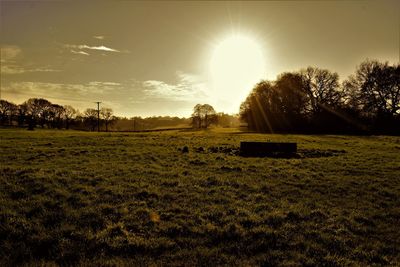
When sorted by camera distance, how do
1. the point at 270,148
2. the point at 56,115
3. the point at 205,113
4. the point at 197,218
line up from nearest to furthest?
the point at 197,218
the point at 270,148
the point at 205,113
the point at 56,115

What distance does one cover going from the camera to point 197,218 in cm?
1012

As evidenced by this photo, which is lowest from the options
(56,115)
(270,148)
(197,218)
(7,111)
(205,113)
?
(197,218)

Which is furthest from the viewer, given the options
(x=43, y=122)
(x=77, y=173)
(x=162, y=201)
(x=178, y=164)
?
(x=43, y=122)

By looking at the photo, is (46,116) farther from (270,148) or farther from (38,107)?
(270,148)

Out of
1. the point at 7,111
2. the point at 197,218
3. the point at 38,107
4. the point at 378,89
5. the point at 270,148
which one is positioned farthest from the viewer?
the point at 38,107

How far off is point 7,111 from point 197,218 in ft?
531

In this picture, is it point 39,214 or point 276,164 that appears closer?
point 39,214

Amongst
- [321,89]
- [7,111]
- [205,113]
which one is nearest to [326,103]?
[321,89]

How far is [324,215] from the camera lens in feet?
34.7

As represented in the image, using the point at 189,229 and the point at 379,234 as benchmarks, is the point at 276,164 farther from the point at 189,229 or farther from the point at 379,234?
the point at 189,229

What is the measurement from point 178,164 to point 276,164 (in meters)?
7.30

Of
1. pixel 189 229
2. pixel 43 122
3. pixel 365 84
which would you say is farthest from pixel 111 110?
pixel 189 229

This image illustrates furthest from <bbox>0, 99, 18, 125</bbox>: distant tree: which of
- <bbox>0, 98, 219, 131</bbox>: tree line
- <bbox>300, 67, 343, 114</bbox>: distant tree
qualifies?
<bbox>300, 67, 343, 114</bbox>: distant tree

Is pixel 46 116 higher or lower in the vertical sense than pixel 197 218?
higher
